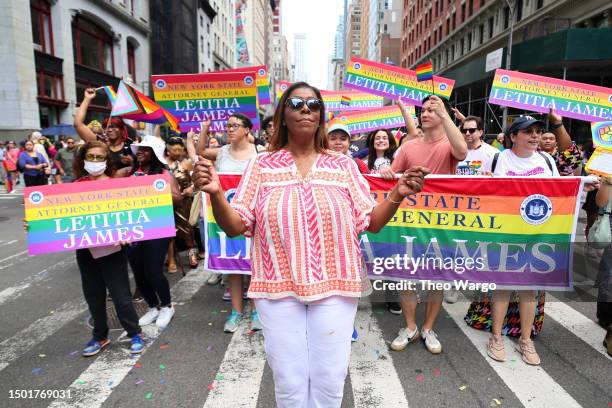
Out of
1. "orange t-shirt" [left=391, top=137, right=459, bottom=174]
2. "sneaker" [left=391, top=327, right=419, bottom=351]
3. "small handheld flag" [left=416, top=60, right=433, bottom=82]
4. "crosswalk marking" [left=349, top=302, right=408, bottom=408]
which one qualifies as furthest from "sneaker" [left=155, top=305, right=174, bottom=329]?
"small handheld flag" [left=416, top=60, right=433, bottom=82]

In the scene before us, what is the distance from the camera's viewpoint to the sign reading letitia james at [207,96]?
5645 mm

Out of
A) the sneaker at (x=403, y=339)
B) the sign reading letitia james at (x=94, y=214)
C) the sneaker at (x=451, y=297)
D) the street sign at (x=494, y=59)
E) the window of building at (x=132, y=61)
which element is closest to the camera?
the sign reading letitia james at (x=94, y=214)

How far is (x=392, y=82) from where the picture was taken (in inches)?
305

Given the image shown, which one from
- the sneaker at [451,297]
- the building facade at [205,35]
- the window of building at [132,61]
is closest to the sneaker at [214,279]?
the sneaker at [451,297]

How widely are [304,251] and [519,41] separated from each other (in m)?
30.9

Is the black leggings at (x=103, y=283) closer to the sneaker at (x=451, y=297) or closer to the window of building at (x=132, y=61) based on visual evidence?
the sneaker at (x=451, y=297)

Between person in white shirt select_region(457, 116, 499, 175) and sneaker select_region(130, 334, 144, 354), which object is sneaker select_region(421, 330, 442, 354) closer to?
person in white shirt select_region(457, 116, 499, 175)

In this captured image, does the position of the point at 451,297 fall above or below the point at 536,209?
below

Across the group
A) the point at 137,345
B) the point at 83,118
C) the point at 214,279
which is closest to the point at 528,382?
the point at 137,345

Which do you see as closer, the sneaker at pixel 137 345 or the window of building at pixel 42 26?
the sneaker at pixel 137 345

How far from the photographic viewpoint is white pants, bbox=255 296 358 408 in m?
2.00

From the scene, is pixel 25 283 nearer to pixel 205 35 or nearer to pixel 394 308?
pixel 394 308

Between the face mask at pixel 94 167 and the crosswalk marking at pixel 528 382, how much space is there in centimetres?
386

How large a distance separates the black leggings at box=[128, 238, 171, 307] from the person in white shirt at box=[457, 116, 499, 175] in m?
3.66
